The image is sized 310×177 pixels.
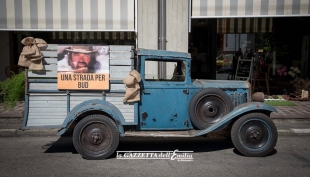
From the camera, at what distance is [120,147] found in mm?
6605

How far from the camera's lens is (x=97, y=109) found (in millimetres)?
5664

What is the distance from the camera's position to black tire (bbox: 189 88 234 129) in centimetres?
598

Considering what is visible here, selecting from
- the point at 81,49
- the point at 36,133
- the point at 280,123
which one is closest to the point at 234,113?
the point at 81,49

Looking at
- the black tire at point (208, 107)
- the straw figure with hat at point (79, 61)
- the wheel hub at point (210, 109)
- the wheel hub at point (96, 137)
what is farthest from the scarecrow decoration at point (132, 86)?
the wheel hub at point (210, 109)

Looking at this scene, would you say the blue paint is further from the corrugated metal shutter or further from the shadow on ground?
the corrugated metal shutter

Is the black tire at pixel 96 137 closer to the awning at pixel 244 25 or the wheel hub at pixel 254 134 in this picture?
the wheel hub at pixel 254 134

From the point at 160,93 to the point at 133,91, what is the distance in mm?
540

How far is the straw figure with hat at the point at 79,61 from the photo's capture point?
5.83m

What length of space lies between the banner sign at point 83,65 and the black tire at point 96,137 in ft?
1.89

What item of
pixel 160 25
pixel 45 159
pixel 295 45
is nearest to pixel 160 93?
pixel 45 159

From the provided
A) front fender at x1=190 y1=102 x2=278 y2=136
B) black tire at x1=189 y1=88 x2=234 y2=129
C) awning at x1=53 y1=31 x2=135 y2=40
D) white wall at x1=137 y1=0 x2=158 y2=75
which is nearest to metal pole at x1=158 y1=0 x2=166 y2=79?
white wall at x1=137 y1=0 x2=158 y2=75

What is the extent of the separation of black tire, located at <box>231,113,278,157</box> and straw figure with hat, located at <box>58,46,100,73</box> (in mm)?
2656

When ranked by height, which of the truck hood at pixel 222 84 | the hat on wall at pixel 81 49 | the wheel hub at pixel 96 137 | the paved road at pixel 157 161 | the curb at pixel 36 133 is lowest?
the paved road at pixel 157 161

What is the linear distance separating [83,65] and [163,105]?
60.9 inches
